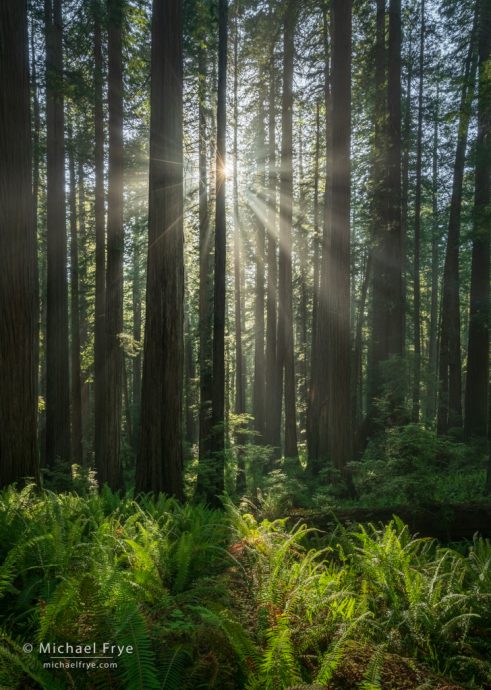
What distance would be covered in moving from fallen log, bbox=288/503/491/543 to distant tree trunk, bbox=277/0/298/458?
9.96 metres

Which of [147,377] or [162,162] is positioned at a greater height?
[162,162]

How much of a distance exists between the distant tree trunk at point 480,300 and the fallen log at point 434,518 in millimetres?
10734

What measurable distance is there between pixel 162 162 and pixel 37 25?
314 inches

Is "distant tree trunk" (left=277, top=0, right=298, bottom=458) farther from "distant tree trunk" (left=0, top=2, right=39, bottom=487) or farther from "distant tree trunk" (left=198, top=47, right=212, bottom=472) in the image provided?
"distant tree trunk" (left=0, top=2, right=39, bottom=487)

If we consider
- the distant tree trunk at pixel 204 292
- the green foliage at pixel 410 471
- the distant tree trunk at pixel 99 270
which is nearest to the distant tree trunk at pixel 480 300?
the green foliage at pixel 410 471

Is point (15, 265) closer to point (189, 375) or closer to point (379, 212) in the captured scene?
point (379, 212)

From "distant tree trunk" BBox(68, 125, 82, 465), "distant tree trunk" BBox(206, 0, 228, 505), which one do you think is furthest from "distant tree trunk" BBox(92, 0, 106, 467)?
"distant tree trunk" BBox(206, 0, 228, 505)

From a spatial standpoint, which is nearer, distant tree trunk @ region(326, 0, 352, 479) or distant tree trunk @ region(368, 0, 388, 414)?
distant tree trunk @ region(326, 0, 352, 479)

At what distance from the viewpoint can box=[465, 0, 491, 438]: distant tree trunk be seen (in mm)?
13969

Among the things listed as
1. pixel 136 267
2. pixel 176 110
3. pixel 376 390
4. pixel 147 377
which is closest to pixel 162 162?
pixel 176 110

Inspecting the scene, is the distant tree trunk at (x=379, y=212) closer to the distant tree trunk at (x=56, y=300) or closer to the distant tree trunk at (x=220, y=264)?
the distant tree trunk at (x=220, y=264)

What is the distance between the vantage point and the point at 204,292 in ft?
43.2

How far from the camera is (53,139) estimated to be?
11.9 m

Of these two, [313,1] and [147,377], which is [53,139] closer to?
[313,1]
